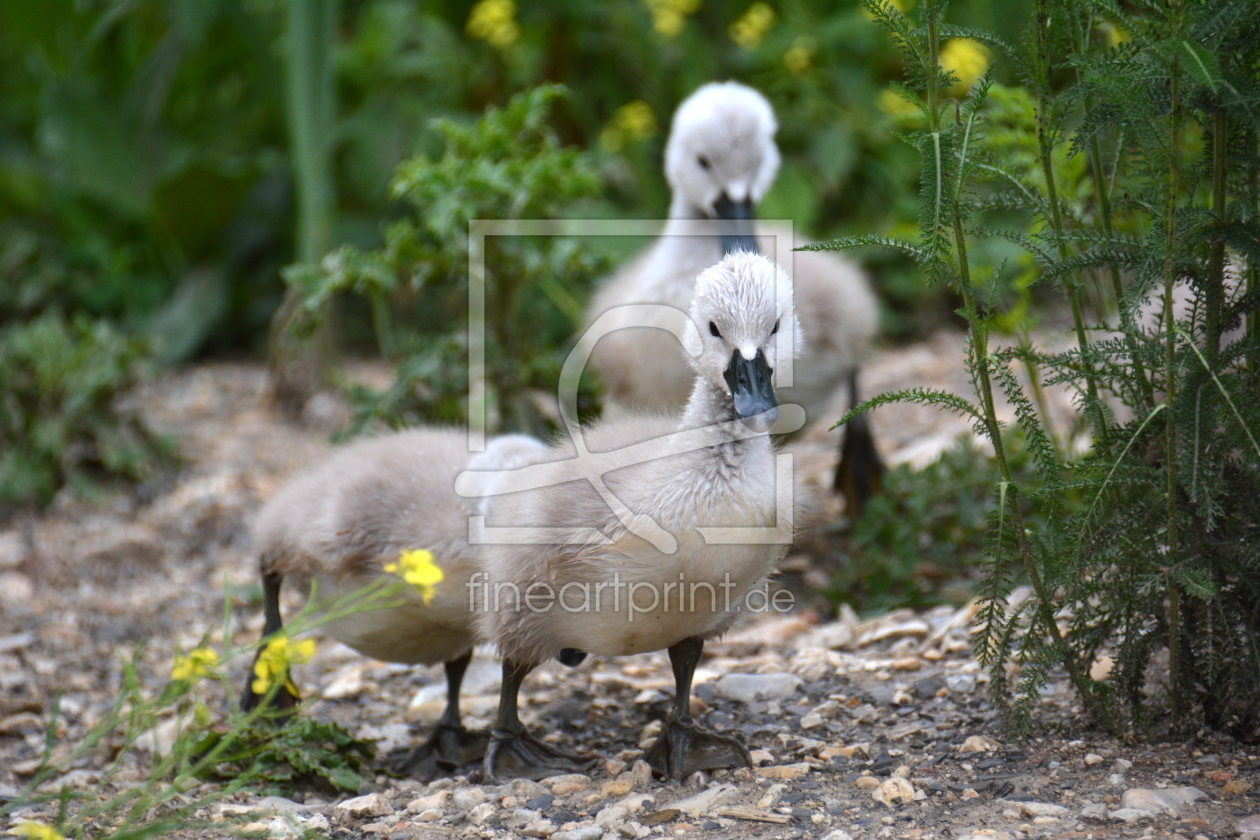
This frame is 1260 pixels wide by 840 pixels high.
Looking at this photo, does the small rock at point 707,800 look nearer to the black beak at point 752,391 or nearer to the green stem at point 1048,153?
the black beak at point 752,391

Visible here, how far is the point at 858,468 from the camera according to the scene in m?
4.56

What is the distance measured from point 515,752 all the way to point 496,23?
4594 mm

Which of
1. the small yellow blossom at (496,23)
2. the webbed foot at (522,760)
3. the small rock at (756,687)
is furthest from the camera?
the small yellow blossom at (496,23)

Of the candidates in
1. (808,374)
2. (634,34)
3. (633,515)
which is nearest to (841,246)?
(633,515)

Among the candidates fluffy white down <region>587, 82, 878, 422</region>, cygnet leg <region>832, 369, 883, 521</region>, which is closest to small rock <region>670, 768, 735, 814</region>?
fluffy white down <region>587, 82, 878, 422</region>

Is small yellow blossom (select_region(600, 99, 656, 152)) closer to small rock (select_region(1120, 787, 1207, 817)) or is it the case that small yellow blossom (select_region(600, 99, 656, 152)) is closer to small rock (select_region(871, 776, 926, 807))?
small rock (select_region(871, 776, 926, 807))

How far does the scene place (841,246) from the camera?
2314 mm

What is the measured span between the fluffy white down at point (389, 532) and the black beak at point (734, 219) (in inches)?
56.2

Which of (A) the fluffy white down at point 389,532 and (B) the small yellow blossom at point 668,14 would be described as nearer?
(A) the fluffy white down at point 389,532

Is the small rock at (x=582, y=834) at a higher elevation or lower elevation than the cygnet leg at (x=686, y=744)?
lower

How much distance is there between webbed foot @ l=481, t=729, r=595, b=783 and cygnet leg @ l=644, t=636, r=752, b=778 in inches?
7.9

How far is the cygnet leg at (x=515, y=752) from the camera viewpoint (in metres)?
2.79

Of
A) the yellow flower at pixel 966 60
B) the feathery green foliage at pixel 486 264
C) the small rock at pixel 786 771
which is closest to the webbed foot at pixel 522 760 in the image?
the small rock at pixel 786 771

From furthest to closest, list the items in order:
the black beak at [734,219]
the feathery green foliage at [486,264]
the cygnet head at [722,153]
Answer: the cygnet head at [722,153] < the black beak at [734,219] < the feathery green foliage at [486,264]
